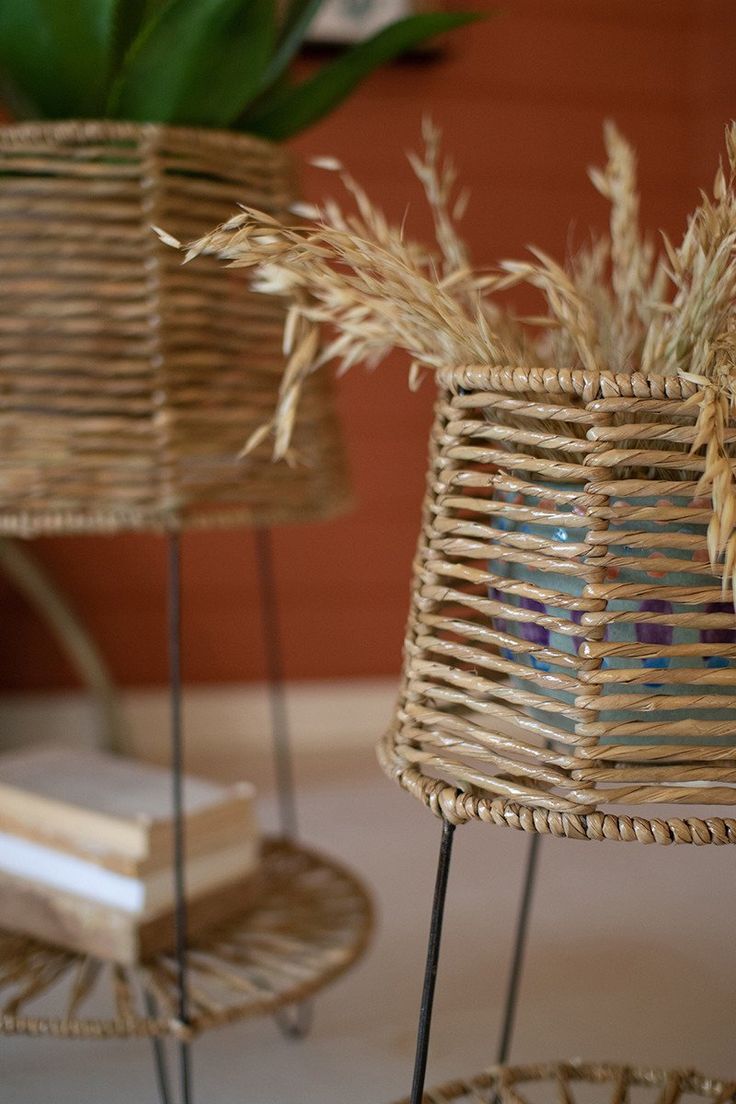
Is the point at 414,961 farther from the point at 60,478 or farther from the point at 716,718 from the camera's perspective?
the point at 716,718

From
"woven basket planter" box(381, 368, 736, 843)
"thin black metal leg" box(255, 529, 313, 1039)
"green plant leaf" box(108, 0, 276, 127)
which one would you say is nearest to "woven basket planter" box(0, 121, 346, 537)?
"green plant leaf" box(108, 0, 276, 127)

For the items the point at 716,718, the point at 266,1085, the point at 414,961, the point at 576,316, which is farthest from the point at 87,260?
the point at 414,961

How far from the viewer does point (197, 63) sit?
2.60ft

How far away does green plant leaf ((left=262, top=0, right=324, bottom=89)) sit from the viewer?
915 millimetres

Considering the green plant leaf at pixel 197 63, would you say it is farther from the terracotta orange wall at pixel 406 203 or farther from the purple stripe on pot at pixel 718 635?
the terracotta orange wall at pixel 406 203

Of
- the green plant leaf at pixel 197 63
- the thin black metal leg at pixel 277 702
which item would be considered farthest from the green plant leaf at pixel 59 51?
the thin black metal leg at pixel 277 702

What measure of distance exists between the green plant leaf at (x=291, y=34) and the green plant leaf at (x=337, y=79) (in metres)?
0.02

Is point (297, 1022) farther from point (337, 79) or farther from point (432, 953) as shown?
point (337, 79)

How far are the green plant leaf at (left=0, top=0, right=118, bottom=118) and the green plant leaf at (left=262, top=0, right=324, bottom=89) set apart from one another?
137 mm

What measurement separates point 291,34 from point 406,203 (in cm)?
130

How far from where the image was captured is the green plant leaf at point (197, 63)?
757 mm

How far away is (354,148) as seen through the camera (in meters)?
2.17

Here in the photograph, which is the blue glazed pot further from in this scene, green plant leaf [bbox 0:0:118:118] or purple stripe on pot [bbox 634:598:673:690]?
green plant leaf [bbox 0:0:118:118]

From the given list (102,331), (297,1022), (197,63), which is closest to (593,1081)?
(297,1022)
